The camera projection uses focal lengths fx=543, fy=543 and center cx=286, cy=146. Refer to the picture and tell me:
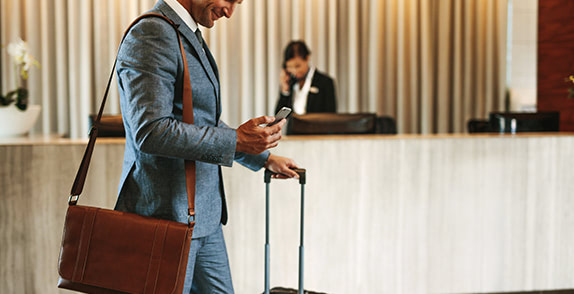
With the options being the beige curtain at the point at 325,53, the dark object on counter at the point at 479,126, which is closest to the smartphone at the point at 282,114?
the dark object on counter at the point at 479,126

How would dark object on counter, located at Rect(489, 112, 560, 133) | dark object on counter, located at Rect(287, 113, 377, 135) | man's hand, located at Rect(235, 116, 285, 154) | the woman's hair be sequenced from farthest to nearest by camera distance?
1. the woman's hair
2. dark object on counter, located at Rect(489, 112, 560, 133)
3. dark object on counter, located at Rect(287, 113, 377, 135)
4. man's hand, located at Rect(235, 116, 285, 154)

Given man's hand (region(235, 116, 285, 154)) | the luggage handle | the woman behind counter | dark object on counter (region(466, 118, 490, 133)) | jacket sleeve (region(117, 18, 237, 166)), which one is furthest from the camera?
the woman behind counter

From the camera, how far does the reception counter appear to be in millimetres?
2311

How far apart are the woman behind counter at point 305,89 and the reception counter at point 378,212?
6.77 feet

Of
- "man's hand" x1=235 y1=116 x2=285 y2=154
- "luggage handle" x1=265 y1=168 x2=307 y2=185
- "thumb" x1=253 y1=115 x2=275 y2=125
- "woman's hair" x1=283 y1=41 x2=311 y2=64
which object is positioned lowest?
"luggage handle" x1=265 y1=168 x2=307 y2=185

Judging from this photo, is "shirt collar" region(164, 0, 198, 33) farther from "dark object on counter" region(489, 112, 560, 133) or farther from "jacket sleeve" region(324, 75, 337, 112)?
"jacket sleeve" region(324, 75, 337, 112)

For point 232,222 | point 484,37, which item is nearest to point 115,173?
point 232,222

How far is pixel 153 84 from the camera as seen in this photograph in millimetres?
1188

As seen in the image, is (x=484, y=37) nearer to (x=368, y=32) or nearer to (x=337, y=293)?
(x=368, y=32)

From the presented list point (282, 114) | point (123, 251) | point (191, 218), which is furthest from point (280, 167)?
point (123, 251)

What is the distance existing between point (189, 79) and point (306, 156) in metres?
1.24

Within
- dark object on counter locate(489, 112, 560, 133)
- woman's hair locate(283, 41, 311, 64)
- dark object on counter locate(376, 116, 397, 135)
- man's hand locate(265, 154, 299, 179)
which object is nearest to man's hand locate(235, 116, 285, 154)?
man's hand locate(265, 154, 299, 179)

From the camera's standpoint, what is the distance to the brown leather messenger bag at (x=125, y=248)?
1267 millimetres

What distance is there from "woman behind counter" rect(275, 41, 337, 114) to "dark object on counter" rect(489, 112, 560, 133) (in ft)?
5.66
